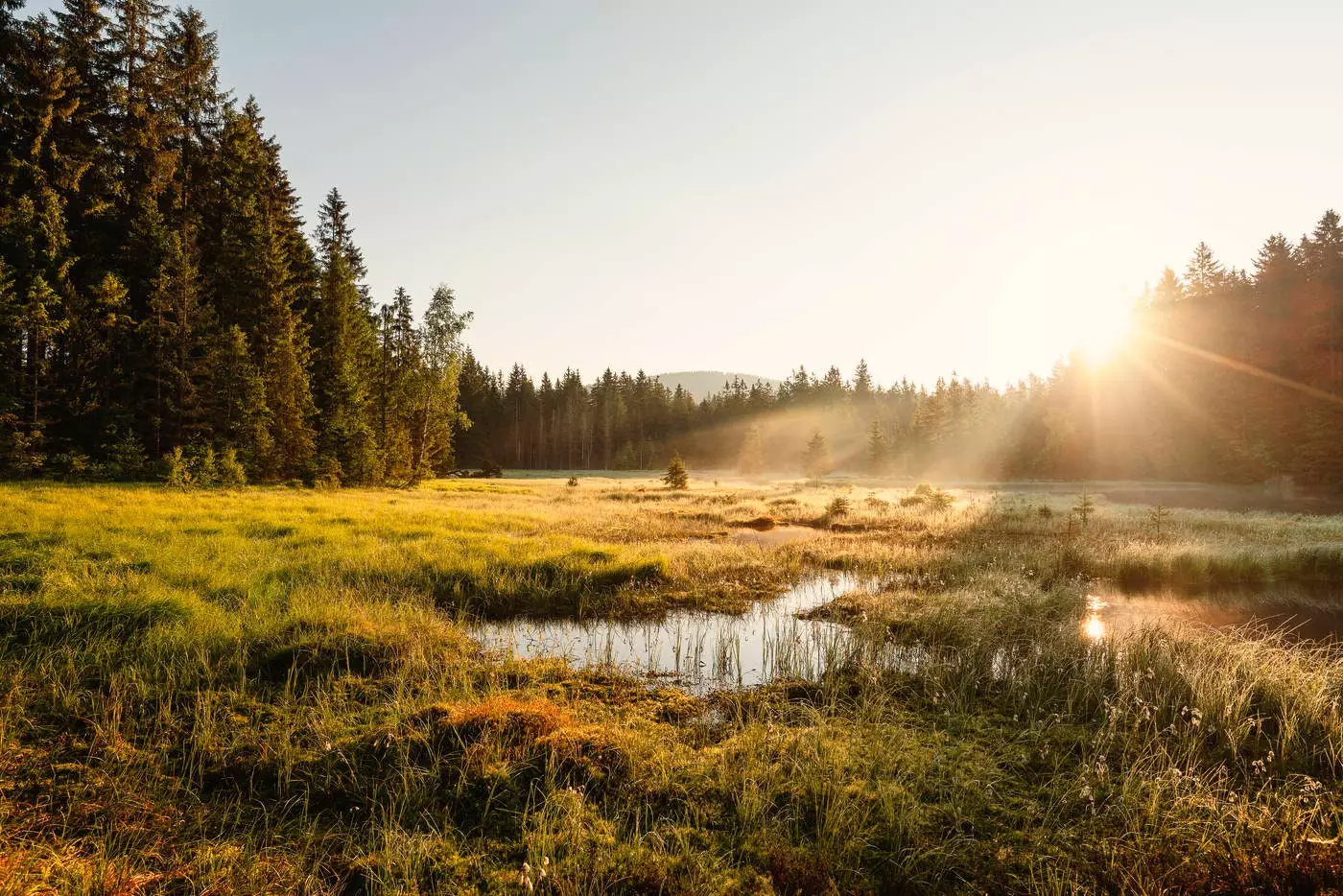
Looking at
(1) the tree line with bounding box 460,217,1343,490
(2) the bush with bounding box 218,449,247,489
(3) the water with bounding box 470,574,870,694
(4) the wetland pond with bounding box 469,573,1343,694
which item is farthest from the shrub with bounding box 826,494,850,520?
(1) the tree line with bounding box 460,217,1343,490

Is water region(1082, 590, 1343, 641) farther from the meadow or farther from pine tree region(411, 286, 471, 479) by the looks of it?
pine tree region(411, 286, 471, 479)

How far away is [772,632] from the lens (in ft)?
33.0

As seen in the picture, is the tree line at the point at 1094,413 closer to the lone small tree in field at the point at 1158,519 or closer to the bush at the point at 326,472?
the lone small tree in field at the point at 1158,519

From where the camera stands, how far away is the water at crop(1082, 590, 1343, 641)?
34.1 feet

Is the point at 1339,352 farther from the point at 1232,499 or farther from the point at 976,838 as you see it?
the point at 976,838

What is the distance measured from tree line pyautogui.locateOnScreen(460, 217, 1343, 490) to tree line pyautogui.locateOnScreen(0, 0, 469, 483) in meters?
62.5

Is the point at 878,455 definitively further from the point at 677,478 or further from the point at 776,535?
the point at 776,535

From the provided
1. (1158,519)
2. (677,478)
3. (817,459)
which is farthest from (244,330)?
(817,459)

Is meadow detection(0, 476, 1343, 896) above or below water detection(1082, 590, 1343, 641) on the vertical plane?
above

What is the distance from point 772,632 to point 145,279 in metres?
36.9

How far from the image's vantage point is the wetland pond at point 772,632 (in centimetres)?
819

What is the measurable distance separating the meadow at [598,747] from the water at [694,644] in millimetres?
396

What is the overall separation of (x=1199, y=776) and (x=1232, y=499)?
47081mm

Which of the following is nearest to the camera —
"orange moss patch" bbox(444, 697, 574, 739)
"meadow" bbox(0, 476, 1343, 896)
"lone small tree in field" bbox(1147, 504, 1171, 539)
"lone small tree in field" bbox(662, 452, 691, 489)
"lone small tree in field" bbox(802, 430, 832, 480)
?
"meadow" bbox(0, 476, 1343, 896)
